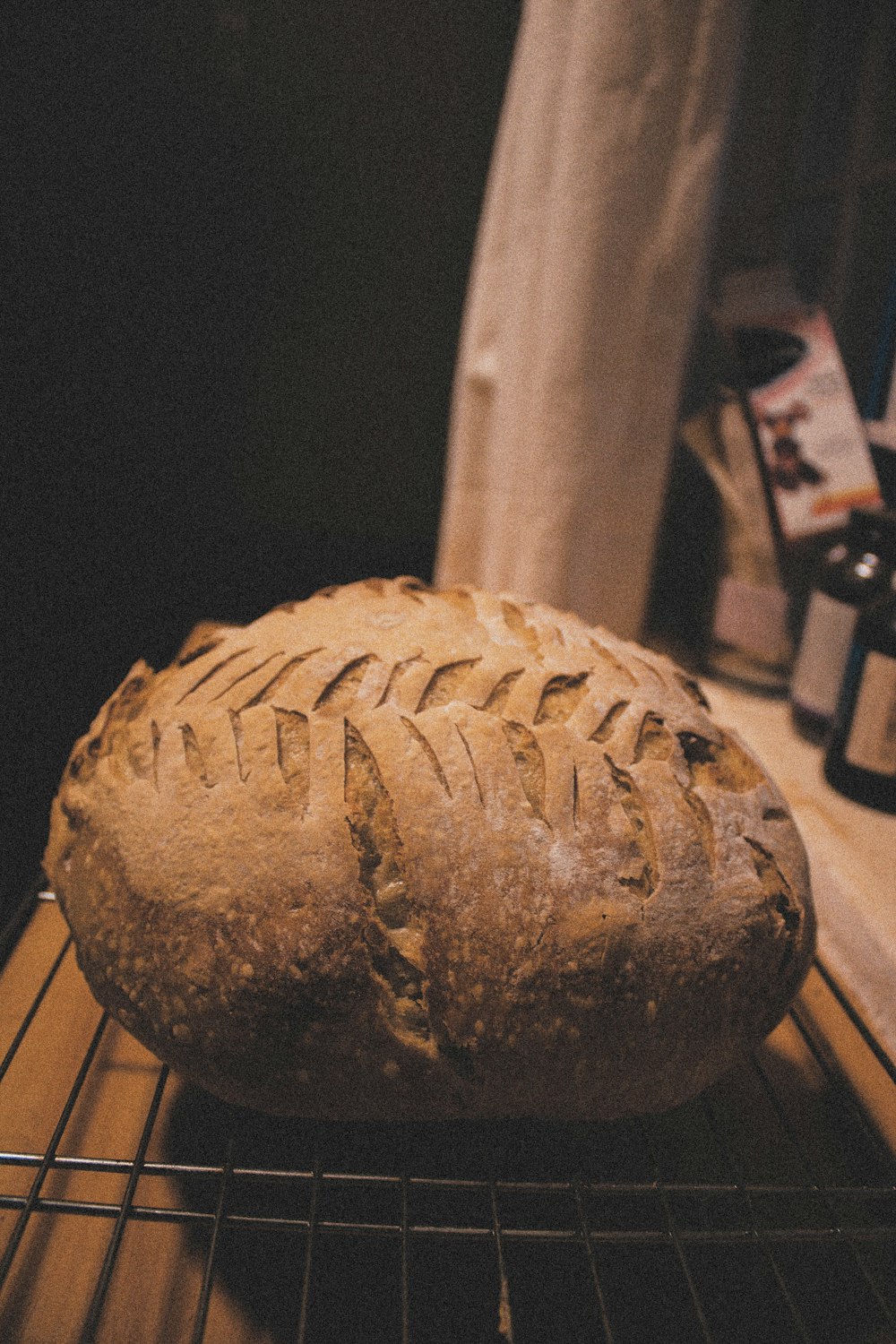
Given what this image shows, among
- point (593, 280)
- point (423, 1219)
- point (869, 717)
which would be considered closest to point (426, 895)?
point (423, 1219)

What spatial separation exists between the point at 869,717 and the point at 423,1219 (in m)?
0.70

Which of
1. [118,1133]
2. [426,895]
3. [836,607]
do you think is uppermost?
[836,607]

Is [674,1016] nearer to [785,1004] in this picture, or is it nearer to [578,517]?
[785,1004]

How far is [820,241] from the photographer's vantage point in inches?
59.8

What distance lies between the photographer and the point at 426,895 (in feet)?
1.99

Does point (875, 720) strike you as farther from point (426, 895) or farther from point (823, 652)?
point (426, 895)

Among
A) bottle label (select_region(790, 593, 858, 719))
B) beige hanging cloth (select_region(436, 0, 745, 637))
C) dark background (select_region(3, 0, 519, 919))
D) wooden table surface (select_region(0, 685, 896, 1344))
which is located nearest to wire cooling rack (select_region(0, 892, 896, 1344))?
wooden table surface (select_region(0, 685, 896, 1344))

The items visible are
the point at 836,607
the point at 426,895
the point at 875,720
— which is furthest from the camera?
the point at 836,607

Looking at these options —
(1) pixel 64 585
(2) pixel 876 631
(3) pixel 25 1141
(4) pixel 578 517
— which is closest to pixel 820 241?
(4) pixel 578 517

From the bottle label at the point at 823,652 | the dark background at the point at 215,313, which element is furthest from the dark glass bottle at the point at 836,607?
the dark background at the point at 215,313

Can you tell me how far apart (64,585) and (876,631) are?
2.92ft

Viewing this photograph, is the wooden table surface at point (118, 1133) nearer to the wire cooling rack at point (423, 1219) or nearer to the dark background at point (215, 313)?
the wire cooling rack at point (423, 1219)

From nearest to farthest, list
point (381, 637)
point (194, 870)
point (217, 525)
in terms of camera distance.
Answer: point (194, 870), point (381, 637), point (217, 525)

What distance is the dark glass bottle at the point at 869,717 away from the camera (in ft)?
3.26
